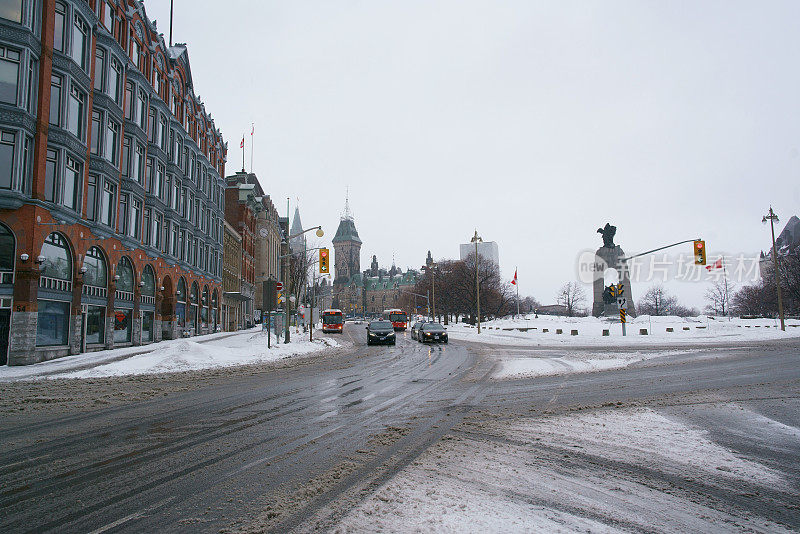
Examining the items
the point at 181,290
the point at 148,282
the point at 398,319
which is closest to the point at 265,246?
the point at 398,319

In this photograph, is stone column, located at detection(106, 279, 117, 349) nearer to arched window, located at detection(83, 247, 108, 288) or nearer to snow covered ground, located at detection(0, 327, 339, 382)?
arched window, located at detection(83, 247, 108, 288)

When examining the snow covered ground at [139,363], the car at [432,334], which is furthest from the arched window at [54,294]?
the car at [432,334]

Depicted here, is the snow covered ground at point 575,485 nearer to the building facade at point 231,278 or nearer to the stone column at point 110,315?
the stone column at point 110,315

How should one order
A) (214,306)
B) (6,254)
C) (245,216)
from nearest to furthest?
(6,254) → (214,306) → (245,216)

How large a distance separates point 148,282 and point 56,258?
10682mm

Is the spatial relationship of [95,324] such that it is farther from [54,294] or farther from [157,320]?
[157,320]

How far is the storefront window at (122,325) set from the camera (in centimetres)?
2683

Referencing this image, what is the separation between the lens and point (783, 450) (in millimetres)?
6078

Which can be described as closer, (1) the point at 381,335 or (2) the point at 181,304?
(1) the point at 381,335

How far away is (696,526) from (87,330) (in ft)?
84.7

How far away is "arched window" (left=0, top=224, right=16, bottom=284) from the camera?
1850cm

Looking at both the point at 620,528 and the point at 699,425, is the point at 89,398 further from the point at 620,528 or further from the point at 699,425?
the point at 699,425

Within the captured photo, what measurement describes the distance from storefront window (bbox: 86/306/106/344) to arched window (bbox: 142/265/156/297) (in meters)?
5.38

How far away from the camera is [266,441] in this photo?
6562 mm
